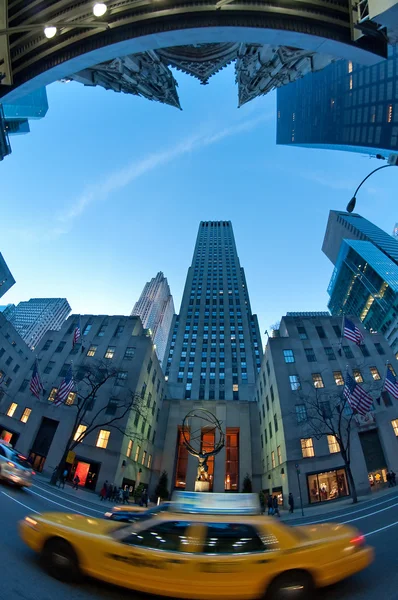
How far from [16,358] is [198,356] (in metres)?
52.0

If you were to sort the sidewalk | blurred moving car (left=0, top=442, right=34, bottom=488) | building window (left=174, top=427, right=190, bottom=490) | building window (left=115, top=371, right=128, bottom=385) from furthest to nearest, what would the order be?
building window (left=174, top=427, right=190, bottom=490) → building window (left=115, top=371, right=128, bottom=385) → the sidewalk → blurred moving car (left=0, top=442, right=34, bottom=488)

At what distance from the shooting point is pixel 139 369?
39625 millimetres

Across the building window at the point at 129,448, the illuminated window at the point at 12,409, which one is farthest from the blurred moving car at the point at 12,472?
the illuminated window at the point at 12,409

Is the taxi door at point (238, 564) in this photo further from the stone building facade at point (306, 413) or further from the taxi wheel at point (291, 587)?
the stone building facade at point (306, 413)

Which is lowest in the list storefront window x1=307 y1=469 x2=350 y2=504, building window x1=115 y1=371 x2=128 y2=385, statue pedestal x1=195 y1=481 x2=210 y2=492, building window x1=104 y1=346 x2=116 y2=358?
statue pedestal x1=195 y1=481 x2=210 y2=492

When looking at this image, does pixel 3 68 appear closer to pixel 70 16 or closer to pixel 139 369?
pixel 70 16

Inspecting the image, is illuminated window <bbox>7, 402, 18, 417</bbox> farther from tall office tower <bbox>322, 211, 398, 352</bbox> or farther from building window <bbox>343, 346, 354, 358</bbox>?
tall office tower <bbox>322, 211, 398, 352</bbox>

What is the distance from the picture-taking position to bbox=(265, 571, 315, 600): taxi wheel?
4062 millimetres

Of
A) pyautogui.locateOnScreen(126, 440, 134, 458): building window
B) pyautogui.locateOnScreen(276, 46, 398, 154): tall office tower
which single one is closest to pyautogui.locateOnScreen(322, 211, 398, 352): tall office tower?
pyautogui.locateOnScreen(276, 46, 398, 154): tall office tower

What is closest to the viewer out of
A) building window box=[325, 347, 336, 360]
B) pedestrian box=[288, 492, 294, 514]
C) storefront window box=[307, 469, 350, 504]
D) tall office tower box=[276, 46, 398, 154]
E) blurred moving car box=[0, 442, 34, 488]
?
blurred moving car box=[0, 442, 34, 488]

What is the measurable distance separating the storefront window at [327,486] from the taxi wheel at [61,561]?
3365cm

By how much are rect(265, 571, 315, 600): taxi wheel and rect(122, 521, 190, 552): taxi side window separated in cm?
148

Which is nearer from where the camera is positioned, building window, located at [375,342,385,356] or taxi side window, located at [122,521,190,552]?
taxi side window, located at [122,521,190,552]

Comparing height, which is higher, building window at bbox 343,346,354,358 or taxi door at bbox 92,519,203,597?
building window at bbox 343,346,354,358
